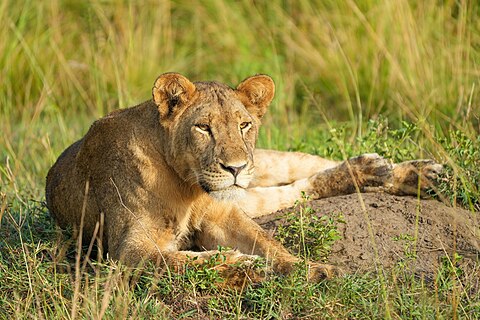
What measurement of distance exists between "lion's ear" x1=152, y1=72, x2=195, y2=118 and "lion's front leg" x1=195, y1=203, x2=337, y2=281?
57 centimetres

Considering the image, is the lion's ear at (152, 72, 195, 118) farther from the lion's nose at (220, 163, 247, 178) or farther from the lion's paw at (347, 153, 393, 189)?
the lion's paw at (347, 153, 393, 189)

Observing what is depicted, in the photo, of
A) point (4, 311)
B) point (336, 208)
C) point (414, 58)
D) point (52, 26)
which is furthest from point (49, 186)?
point (52, 26)

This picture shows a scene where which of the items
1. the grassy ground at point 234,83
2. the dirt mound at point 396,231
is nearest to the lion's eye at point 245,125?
the dirt mound at point 396,231

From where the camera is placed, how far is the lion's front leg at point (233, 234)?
15.4ft

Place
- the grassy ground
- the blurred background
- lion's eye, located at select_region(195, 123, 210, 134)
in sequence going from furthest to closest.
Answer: the blurred background, lion's eye, located at select_region(195, 123, 210, 134), the grassy ground

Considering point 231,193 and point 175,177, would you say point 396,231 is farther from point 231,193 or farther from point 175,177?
point 175,177

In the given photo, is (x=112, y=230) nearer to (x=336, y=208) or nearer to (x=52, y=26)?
(x=336, y=208)

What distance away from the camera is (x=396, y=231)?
4879 millimetres

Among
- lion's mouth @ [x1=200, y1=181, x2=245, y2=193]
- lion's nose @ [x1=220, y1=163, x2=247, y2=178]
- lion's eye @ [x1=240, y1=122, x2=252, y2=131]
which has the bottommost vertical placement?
lion's mouth @ [x1=200, y1=181, x2=245, y2=193]

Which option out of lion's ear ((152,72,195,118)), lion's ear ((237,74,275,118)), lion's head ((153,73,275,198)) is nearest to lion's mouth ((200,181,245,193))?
lion's head ((153,73,275,198))

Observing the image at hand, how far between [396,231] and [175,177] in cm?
117

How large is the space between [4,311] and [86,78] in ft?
17.5

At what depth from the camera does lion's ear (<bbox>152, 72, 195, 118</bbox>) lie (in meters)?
4.61

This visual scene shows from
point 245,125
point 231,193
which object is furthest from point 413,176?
point 231,193
